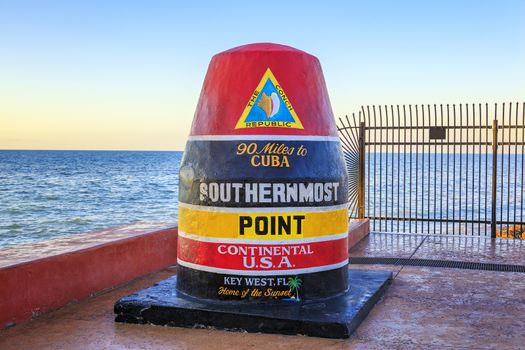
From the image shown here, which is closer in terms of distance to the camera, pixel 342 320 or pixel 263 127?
pixel 342 320

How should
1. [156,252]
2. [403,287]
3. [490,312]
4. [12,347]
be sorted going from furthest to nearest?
[156,252]
[403,287]
[490,312]
[12,347]

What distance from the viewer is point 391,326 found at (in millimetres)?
5117

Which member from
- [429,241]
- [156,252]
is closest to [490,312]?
[156,252]

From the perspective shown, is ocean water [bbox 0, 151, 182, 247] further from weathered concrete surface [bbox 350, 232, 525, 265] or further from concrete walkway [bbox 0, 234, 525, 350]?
concrete walkway [bbox 0, 234, 525, 350]

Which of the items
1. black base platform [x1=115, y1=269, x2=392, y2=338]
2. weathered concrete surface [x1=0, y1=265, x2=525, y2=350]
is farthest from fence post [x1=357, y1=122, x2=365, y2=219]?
black base platform [x1=115, y1=269, x2=392, y2=338]

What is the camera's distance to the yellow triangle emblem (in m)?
5.26

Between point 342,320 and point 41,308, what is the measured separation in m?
2.62

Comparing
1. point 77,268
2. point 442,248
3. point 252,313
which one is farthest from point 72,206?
point 252,313

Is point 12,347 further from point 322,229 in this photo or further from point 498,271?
point 498,271

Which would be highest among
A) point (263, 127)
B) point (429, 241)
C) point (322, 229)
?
point (263, 127)

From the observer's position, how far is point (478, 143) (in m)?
11.9

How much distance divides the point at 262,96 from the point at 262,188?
32.2 inches

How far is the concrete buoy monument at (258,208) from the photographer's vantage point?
517cm

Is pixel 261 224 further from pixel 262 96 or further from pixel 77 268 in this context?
pixel 77 268
